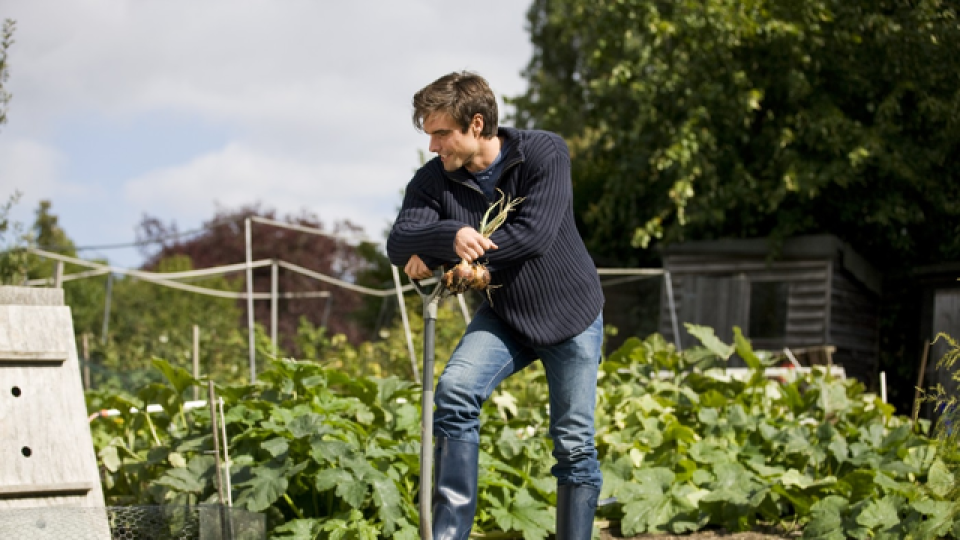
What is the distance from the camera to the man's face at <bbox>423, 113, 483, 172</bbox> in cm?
264

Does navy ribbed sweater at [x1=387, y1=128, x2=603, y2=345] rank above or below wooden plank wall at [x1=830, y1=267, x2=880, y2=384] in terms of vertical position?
above

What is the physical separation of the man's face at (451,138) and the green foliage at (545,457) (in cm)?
127

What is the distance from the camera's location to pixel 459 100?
262 cm

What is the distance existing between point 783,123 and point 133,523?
10.9m

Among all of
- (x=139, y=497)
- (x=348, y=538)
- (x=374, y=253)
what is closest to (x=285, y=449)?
(x=348, y=538)

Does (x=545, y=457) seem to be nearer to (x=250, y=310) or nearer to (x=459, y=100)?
(x=459, y=100)

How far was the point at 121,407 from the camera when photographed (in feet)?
14.0

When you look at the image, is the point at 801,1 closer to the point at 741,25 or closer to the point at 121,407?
the point at 741,25

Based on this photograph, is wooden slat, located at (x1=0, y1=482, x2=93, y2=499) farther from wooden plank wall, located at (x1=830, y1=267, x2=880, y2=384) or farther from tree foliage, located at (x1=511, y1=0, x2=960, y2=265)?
wooden plank wall, located at (x1=830, y1=267, x2=880, y2=384)

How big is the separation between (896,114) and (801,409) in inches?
311

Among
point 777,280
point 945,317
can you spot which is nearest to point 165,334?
point 777,280

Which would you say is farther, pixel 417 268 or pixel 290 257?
pixel 290 257

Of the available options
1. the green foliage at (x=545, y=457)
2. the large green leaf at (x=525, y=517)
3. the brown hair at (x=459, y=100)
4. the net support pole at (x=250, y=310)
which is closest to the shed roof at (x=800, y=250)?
the net support pole at (x=250, y=310)

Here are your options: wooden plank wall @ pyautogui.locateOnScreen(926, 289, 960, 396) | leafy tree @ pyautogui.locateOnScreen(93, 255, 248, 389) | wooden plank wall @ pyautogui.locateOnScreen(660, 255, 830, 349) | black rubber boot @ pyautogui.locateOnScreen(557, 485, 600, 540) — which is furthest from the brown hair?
wooden plank wall @ pyautogui.locateOnScreen(660, 255, 830, 349)
